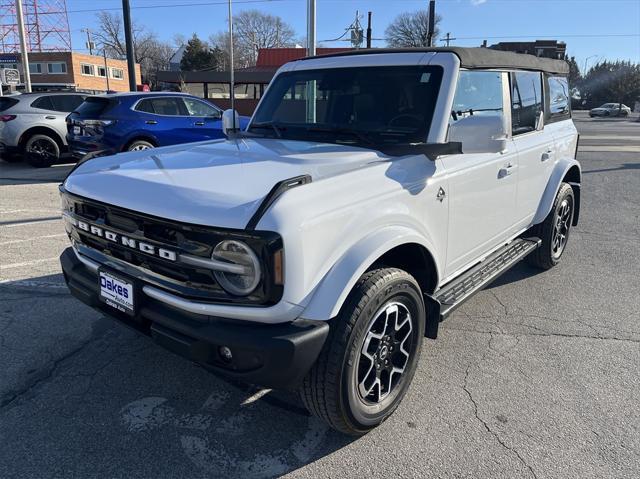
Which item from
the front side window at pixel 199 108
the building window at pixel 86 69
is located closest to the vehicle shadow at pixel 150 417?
the front side window at pixel 199 108

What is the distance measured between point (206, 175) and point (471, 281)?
78.1 inches

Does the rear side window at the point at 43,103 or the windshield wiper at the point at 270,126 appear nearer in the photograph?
the windshield wiper at the point at 270,126

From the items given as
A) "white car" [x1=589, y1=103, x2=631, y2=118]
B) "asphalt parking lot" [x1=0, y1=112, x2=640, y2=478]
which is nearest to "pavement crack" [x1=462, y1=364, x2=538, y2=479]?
"asphalt parking lot" [x1=0, y1=112, x2=640, y2=478]

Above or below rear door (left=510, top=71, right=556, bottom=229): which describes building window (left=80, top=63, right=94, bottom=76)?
above

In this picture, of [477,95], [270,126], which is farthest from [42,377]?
[477,95]

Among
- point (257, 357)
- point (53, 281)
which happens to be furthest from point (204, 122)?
point (257, 357)

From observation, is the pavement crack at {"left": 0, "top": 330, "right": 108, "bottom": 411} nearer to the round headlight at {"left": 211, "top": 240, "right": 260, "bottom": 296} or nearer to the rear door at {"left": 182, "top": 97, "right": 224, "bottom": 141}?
the round headlight at {"left": 211, "top": 240, "right": 260, "bottom": 296}

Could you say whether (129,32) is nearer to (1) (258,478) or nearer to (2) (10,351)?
(2) (10,351)

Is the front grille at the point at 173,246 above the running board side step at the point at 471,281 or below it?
above

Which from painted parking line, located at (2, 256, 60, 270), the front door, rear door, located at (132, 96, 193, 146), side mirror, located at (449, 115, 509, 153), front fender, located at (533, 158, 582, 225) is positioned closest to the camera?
side mirror, located at (449, 115, 509, 153)

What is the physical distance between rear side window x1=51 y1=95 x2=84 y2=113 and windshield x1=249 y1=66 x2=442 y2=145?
9.92 m

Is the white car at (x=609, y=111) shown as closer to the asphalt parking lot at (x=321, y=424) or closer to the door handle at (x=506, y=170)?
the asphalt parking lot at (x=321, y=424)

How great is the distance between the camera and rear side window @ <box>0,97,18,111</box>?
11346mm

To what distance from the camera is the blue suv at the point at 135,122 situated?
9.54 m
